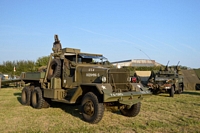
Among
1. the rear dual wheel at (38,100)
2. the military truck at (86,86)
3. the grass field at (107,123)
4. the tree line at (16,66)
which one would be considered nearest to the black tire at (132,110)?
the military truck at (86,86)

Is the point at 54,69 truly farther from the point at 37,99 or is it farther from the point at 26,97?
the point at 26,97

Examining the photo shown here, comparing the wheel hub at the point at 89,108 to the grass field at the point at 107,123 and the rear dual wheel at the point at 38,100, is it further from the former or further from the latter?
the rear dual wheel at the point at 38,100

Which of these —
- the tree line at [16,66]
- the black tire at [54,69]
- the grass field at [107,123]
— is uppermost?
the tree line at [16,66]

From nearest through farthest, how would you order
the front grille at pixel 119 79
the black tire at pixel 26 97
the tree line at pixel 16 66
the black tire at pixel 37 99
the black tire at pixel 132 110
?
the front grille at pixel 119 79
the black tire at pixel 132 110
the black tire at pixel 37 99
the black tire at pixel 26 97
the tree line at pixel 16 66

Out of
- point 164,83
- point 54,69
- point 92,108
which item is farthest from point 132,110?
point 164,83

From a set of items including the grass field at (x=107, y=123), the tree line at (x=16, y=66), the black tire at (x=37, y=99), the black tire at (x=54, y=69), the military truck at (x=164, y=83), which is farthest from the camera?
A: the tree line at (x=16, y=66)

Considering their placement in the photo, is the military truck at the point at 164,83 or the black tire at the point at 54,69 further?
the military truck at the point at 164,83

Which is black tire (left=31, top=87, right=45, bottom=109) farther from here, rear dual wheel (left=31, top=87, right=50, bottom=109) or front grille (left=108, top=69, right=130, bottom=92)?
front grille (left=108, top=69, right=130, bottom=92)

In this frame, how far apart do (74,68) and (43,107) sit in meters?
2.45

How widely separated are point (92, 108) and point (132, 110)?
5.38 feet

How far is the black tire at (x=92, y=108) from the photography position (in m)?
5.93

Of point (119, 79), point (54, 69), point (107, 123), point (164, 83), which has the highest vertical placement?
point (54, 69)

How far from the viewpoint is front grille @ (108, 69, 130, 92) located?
6.62 metres

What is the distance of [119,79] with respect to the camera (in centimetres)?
682
